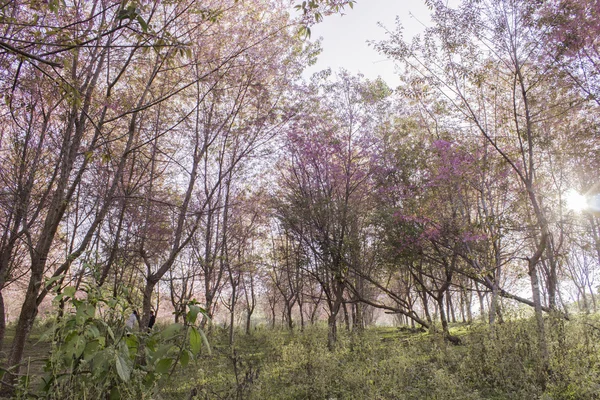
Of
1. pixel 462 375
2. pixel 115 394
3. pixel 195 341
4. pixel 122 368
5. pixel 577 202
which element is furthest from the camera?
pixel 577 202

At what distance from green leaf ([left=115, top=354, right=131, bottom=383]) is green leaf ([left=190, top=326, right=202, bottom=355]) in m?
0.27

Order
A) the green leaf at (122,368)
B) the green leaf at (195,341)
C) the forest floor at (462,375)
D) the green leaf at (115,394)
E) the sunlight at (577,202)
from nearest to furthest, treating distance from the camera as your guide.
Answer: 1. the green leaf at (122,368)
2. the green leaf at (195,341)
3. the green leaf at (115,394)
4. the forest floor at (462,375)
5. the sunlight at (577,202)

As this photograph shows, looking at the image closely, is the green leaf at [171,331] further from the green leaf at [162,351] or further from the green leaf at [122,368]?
the green leaf at [122,368]

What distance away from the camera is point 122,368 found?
1.48m

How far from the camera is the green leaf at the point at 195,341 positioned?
5.15 ft

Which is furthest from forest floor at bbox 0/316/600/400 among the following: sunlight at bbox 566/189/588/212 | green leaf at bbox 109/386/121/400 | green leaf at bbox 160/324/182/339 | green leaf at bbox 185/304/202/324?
sunlight at bbox 566/189/588/212

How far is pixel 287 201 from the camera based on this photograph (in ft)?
42.0

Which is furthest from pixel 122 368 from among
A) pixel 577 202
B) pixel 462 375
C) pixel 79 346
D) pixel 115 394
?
pixel 577 202

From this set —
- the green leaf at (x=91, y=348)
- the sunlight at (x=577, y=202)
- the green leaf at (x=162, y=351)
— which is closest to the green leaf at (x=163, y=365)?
the green leaf at (x=162, y=351)

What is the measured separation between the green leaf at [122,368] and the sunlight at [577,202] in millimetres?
14536

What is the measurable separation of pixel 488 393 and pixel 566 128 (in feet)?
29.7

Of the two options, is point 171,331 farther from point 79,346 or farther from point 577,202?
point 577,202

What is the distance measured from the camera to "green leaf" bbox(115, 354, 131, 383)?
1430mm

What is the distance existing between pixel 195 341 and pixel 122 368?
31 centimetres
